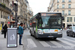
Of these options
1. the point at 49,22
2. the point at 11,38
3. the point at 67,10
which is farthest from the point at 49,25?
the point at 67,10

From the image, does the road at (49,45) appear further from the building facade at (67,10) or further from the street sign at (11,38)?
the building facade at (67,10)

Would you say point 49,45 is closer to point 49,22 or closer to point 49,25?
point 49,25

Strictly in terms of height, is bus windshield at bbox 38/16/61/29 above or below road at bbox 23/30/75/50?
above

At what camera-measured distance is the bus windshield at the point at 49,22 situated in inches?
534

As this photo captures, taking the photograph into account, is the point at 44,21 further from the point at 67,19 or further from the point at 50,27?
the point at 67,19

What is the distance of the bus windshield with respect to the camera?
44.5 feet

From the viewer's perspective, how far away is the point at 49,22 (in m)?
13.6

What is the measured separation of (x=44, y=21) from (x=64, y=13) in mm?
56768

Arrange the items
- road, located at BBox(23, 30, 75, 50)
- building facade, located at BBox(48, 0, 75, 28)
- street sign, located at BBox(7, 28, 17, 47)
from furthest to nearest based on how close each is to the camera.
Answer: building facade, located at BBox(48, 0, 75, 28) < road, located at BBox(23, 30, 75, 50) < street sign, located at BBox(7, 28, 17, 47)

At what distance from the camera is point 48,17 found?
1377 cm

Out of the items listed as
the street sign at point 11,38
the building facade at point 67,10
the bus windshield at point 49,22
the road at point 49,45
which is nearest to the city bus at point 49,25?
the bus windshield at point 49,22

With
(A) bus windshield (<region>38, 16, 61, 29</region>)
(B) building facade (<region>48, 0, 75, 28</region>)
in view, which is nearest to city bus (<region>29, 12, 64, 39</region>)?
(A) bus windshield (<region>38, 16, 61, 29</region>)

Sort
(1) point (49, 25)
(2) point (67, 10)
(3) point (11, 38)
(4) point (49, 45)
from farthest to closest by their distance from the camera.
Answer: (2) point (67, 10), (1) point (49, 25), (4) point (49, 45), (3) point (11, 38)

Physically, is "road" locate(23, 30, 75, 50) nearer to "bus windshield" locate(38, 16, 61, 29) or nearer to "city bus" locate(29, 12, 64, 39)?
"city bus" locate(29, 12, 64, 39)
